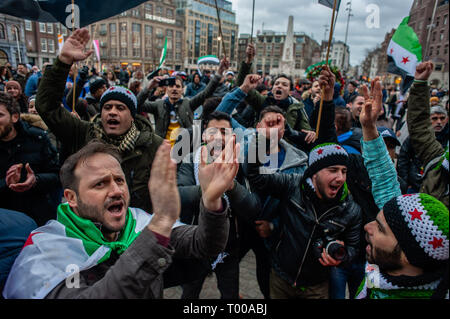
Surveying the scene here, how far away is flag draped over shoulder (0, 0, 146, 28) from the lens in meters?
2.68

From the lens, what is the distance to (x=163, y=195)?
3.49ft

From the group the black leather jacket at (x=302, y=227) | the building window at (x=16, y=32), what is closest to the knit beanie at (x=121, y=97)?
the black leather jacket at (x=302, y=227)

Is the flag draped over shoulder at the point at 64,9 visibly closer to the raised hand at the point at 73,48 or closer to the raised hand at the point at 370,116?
the raised hand at the point at 73,48

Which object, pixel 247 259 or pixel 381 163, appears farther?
pixel 247 259

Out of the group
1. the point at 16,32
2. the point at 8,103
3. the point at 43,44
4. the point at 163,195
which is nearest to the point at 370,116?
the point at 163,195

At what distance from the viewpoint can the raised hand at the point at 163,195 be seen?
1.06 metres

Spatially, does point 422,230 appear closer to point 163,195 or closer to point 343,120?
point 163,195

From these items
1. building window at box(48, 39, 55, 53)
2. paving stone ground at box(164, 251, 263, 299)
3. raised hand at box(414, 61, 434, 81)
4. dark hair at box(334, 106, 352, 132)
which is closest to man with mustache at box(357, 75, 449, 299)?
raised hand at box(414, 61, 434, 81)

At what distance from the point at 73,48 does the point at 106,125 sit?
0.70 metres

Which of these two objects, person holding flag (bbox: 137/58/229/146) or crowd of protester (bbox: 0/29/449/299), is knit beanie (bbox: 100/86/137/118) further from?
person holding flag (bbox: 137/58/229/146)

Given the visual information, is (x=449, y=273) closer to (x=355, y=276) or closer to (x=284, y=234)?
(x=284, y=234)

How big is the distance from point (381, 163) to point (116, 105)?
95.0 inches

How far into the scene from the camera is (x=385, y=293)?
134cm

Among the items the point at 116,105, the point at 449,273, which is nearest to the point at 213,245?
the point at 449,273
